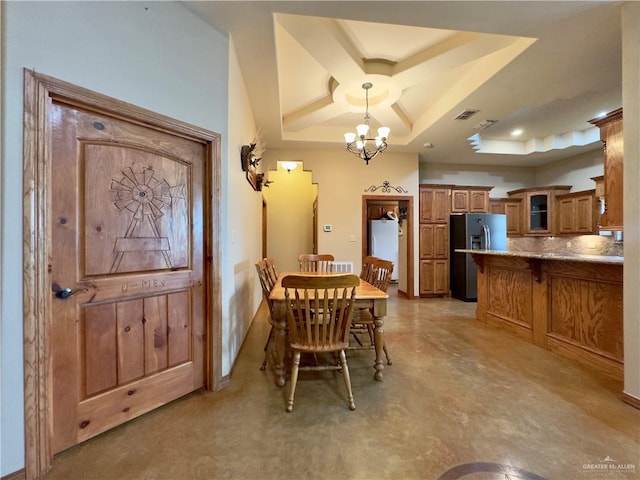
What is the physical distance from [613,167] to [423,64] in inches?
84.8

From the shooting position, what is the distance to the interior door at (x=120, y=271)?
1514 millimetres

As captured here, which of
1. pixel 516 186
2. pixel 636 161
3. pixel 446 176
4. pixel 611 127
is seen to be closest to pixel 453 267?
pixel 446 176

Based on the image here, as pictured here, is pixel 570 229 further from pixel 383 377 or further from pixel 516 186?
pixel 383 377

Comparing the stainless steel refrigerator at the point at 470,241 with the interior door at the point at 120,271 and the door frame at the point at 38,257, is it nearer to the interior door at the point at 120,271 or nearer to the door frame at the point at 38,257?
Answer: the interior door at the point at 120,271

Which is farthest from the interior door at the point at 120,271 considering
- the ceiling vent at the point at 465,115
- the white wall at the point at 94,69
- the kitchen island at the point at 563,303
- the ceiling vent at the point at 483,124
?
the ceiling vent at the point at 483,124

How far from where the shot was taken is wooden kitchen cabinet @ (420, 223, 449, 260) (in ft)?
18.5

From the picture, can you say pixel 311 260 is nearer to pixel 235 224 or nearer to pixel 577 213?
pixel 235 224

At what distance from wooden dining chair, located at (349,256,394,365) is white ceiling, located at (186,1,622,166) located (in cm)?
204

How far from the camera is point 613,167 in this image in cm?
283

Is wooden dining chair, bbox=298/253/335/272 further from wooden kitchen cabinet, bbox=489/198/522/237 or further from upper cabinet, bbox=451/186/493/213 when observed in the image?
wooden kitchen cabinet, bbox=489/198/522/237

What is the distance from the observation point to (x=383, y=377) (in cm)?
236

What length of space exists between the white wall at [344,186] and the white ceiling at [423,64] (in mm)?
335

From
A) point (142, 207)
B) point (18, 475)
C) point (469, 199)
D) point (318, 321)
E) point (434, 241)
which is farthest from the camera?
point (469, 199)

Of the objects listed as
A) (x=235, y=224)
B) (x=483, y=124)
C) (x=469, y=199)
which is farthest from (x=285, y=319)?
(x=469, y=199)
